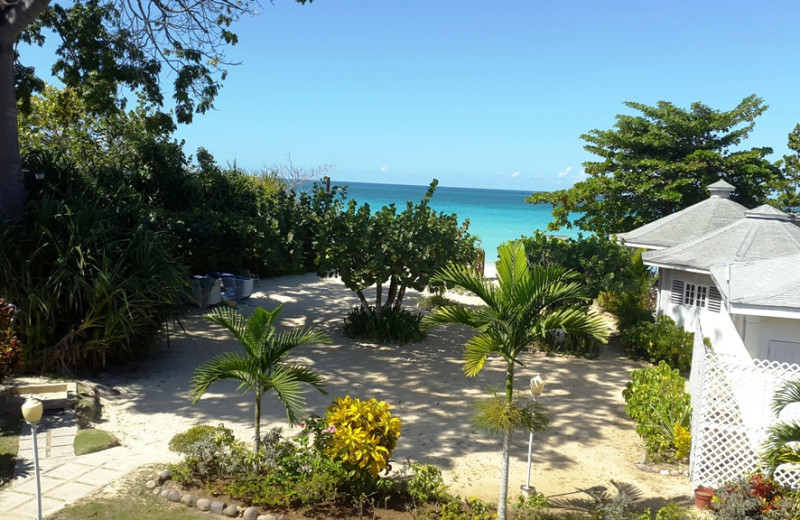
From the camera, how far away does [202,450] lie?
5.77 m

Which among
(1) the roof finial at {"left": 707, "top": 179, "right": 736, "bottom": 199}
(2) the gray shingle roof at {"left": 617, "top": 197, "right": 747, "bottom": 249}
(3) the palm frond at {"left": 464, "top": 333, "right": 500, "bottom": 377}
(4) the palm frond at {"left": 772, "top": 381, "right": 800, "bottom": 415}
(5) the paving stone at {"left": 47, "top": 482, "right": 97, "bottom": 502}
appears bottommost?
(5) the paving stone at {"left": 47, "top": 482, "right": 97, "bottom": 502}

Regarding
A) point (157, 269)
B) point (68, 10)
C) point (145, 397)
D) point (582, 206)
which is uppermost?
point (68, 10)

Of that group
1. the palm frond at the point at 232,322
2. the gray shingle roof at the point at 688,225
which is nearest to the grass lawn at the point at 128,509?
the palm frond at the point at 232,322

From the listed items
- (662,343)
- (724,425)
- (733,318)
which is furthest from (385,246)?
(724,425)

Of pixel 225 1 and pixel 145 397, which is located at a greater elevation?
pixel 225 1

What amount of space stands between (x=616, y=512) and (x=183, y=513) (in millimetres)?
3690

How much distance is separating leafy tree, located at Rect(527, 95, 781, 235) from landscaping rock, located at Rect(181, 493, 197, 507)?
49.8ft

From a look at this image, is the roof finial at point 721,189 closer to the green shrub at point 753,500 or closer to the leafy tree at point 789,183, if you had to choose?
the leafy tree at point 789,183

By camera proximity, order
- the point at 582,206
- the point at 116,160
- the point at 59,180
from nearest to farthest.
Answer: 1. the point at 59,180
2. the point at 116,160
3. the point at 582,206

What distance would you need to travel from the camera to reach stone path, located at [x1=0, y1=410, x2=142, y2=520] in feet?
16.9

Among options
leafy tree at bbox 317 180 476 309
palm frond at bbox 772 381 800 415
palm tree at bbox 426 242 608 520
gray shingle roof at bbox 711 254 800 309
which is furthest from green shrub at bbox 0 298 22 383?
gray shingle roof at bbox 711 254 800 309

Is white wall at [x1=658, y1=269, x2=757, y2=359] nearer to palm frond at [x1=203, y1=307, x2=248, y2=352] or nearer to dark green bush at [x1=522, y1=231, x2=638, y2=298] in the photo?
dark green bush at [x1=522, y1=231, x2=638, y2=298]

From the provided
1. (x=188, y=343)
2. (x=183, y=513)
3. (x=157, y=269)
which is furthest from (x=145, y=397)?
(x=183, y=513)

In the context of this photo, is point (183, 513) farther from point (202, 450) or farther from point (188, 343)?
point (188, 343)
